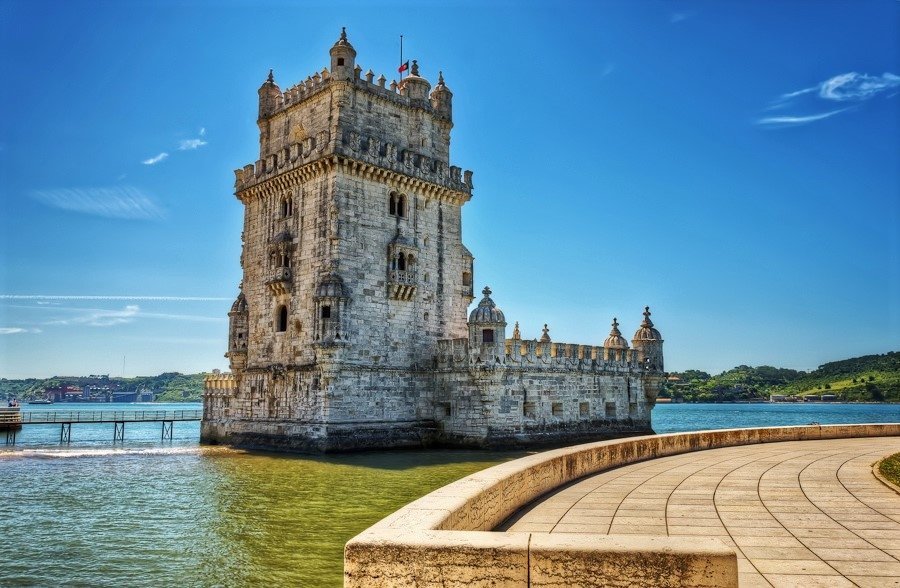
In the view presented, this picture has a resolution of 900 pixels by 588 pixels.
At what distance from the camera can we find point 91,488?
24297mm

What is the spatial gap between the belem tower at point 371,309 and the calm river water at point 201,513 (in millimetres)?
2797

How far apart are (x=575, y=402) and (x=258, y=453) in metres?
16.6

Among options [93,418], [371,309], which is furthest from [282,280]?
[93,418]

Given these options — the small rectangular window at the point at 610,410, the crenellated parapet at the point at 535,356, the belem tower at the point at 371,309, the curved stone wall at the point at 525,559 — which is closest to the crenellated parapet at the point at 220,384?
the belem tower at the point at 371,309

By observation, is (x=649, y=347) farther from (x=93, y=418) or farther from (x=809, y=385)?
(x=809, y=385)

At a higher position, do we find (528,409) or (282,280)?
(282,280)

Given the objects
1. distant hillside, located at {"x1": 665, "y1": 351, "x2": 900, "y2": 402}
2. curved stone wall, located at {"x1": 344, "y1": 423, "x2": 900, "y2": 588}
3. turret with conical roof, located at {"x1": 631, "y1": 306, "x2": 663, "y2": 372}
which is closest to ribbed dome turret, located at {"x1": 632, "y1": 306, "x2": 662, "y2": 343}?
turret with conical roof, located at {"x1": 631, "y1": 306, "x2": 663, "y2": 372}

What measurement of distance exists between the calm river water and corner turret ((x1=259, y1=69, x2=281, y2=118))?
19.3m

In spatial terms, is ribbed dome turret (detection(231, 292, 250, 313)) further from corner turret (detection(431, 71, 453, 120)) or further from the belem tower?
corner turret (detection(431, 71, 453, 120))

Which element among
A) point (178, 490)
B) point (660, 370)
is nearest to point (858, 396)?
point (660, 370)

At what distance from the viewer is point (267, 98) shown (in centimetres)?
4006

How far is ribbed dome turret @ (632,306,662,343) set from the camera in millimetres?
43094

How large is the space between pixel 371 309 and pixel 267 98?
14.8m

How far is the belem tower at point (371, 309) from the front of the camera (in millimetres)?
33312
